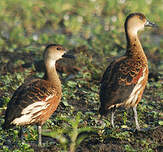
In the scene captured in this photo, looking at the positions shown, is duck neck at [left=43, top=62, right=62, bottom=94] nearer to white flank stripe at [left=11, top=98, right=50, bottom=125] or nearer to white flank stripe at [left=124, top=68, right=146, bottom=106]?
white flank stripe at [left=11, top=98, right=50, bottom=125]

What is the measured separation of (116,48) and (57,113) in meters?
3.69

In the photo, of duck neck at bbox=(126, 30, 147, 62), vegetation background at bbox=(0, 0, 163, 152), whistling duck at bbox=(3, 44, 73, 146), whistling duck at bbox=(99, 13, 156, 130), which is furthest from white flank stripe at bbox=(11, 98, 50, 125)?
duck neck at bbox=(126, 30, 147, 62)

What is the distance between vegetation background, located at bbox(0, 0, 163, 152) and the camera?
21.2 ft

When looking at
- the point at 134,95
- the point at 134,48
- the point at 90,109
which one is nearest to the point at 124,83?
the point at 134,95

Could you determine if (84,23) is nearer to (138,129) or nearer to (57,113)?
(57,113)

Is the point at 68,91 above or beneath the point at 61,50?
beneath

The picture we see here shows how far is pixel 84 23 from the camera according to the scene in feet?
41.0

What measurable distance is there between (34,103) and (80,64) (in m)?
3.51

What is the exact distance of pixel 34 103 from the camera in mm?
6184

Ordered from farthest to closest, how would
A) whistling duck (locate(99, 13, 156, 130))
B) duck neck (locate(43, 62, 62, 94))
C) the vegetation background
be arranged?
duck neck (locate(43, 62, 62, 94)) → whistling duck (locate(99, 13, 156, 130)) → the vegetation background

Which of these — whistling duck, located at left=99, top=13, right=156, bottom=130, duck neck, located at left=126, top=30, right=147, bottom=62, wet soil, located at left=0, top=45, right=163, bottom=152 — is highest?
duck neck, located at left=126, top=30, right=147, bottom=62

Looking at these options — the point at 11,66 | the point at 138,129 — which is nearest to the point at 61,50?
the point at 138,129

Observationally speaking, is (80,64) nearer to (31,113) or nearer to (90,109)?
(90,109)

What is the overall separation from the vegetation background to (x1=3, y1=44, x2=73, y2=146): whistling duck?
1.01 feet
